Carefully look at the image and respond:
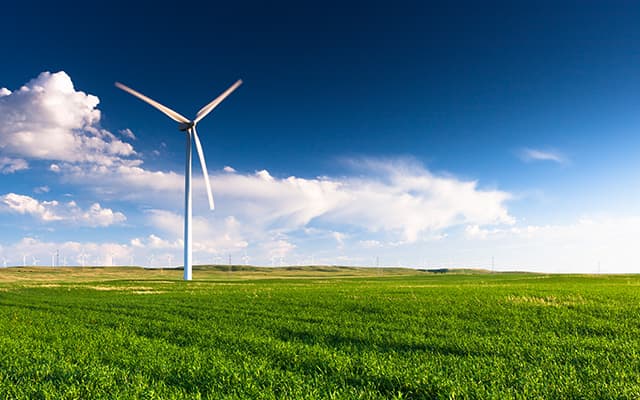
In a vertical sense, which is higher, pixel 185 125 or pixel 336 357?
pixel 185 125

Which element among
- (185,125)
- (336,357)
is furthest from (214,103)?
(336,357)

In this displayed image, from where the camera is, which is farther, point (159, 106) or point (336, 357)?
point (159, 106)

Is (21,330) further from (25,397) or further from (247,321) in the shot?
(25,397)

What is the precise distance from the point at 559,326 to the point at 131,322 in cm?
2038

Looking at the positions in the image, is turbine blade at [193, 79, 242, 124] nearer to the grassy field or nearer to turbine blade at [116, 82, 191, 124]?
turbine blade at [116, 82, 191, 124]

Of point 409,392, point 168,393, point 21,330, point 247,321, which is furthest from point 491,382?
point 21,330

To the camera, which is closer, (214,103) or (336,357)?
(336,357)

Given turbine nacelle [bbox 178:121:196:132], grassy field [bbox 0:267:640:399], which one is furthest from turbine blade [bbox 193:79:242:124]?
grassy field [bbox 0:267:640:399]

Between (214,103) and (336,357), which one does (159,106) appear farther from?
(336,357)

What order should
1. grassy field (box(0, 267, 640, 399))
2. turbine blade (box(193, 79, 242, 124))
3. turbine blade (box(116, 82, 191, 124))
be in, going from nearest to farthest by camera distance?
grassy field (box(0, 267, 640, 399))
turbine blade (box(116, 82, 191, 124))
turbine blade (box(193, 79, 242, 124))

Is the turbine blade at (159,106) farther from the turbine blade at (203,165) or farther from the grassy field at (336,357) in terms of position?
the grassy field at (336,357)

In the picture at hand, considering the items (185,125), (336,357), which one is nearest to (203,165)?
(185,125)

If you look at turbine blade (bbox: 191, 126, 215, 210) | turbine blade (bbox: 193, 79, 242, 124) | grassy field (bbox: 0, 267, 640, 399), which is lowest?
grassy field (bbox: 0, 267, 640, 399)

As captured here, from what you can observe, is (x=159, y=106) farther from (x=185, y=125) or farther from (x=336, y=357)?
(x=336, y=357)
